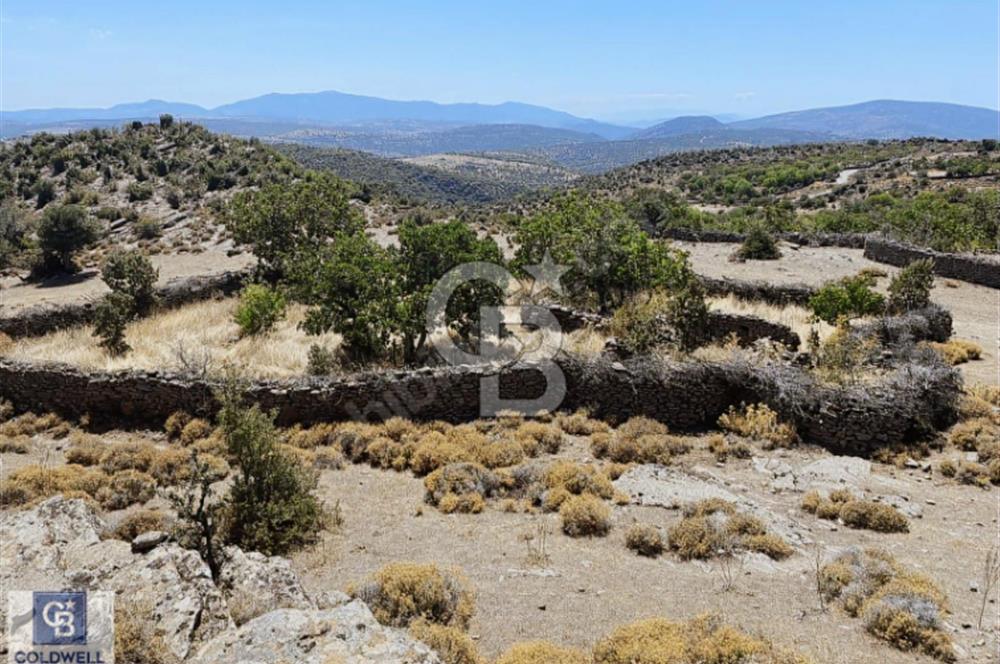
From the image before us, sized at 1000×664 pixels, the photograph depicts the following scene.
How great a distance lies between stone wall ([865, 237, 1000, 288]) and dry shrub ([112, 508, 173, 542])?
23.6 m

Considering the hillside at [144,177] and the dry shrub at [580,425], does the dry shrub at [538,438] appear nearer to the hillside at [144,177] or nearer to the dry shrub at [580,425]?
the dry shrub at [580,425]

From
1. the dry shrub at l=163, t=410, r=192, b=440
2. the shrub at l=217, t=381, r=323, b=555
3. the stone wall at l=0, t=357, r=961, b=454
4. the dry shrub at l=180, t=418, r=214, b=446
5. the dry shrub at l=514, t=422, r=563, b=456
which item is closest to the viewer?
the shrub at l=217, t=381, r=323, b=555

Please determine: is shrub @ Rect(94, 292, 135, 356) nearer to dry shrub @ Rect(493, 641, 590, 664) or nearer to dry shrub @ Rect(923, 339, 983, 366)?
dry shrub @ Rect(493, 641, 590, 664)

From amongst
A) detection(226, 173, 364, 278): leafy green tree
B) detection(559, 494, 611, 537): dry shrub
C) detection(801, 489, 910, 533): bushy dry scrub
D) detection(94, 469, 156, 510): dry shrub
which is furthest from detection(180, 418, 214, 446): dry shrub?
detection(226, 173, 364, 278): leafy green tree

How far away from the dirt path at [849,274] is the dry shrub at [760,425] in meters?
5.46

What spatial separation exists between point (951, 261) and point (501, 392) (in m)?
20.5

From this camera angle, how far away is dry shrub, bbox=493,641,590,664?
5.84 meters

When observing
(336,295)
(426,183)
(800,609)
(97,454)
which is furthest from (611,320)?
(426,183)

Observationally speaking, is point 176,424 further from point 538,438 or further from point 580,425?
point 580,425

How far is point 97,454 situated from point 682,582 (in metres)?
10.6

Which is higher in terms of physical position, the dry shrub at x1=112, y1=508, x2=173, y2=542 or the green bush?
the green bush

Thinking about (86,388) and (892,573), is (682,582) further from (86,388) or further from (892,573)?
(86,388)

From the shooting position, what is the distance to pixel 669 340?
14812 mm

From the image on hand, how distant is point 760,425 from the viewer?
11508mm
